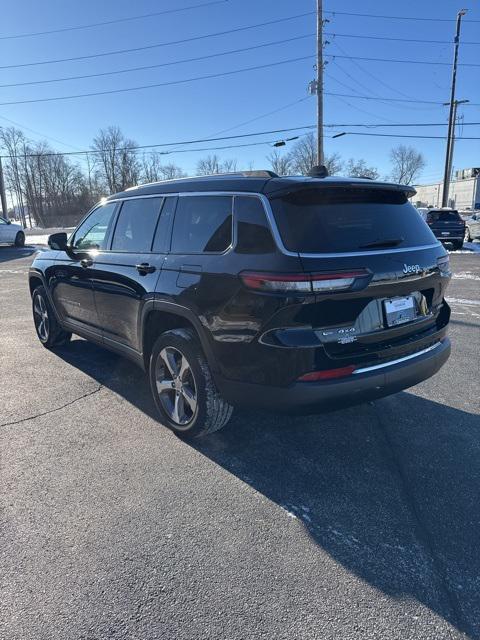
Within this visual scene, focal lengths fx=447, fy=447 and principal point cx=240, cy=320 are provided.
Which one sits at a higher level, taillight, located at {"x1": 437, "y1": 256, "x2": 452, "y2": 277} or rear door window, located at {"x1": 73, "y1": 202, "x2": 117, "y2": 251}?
rear door window, located at {"x1": 73, "y1": 202, "x2": 117, "y2": 251}

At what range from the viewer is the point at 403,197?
3.27 meters

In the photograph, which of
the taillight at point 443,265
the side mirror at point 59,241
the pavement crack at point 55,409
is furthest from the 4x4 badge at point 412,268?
the side mirror at point 59,241

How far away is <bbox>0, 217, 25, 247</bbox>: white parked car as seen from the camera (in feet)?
73.2

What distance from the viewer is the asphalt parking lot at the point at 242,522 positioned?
6.28 ft

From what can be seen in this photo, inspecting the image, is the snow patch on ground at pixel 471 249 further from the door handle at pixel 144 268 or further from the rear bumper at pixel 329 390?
the door handle at pixel 144 268

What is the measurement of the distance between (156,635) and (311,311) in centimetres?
166

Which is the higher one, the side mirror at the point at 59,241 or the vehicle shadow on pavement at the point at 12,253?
the side mirror at the point at 59,241

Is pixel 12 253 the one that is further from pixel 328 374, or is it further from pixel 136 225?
pixel 328 374

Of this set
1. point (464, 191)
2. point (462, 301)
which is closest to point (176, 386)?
point (462, 301)

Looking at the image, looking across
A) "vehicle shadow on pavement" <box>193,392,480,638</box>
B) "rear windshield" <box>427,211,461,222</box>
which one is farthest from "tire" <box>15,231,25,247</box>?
"vehicle shadow on pavement" <box>193,392,480,638</box>

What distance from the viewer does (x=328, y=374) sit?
102 inches

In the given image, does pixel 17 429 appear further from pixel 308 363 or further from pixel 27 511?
pixel 308 363

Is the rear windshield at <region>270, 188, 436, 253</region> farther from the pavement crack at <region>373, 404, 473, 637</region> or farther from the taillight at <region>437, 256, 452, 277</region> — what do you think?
the pavement crack at <region>373, 404, 473, 637</region>

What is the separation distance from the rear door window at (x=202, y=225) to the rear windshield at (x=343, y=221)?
16.5 inches
